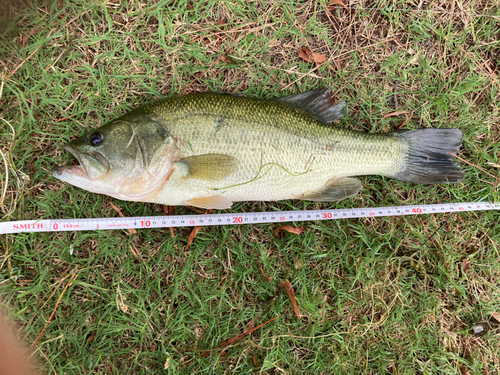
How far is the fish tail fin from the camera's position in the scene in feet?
9.28

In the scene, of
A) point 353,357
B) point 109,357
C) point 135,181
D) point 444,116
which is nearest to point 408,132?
point 444,116

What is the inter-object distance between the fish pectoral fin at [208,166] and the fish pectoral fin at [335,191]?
748 millimetres

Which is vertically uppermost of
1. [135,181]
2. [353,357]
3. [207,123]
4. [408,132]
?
[207,123]

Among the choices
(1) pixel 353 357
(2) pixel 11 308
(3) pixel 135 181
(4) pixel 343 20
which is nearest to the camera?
(3) pixel 135 181

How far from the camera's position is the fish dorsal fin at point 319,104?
272 centimetres

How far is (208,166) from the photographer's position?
2.39 meters

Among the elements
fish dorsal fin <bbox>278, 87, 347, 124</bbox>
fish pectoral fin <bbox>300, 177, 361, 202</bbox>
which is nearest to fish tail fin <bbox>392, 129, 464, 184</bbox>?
fish pectoral fin <bbox>300, 177, 361, 202</bbox>

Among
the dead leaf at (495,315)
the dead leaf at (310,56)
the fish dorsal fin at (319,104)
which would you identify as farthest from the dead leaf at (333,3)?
the dead leaf at (495,315)

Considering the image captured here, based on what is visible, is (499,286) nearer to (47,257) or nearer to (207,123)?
(207,123)

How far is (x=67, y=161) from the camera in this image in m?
2.84

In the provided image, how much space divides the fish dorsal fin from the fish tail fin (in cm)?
63

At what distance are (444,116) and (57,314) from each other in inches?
167

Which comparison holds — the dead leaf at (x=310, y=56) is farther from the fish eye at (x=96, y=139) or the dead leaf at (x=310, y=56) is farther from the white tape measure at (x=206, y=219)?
the fish eye at (x=96, y=139)

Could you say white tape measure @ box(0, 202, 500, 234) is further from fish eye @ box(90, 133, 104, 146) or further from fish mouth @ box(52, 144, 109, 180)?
fish eye @ box(90, 133, 104, 146)
